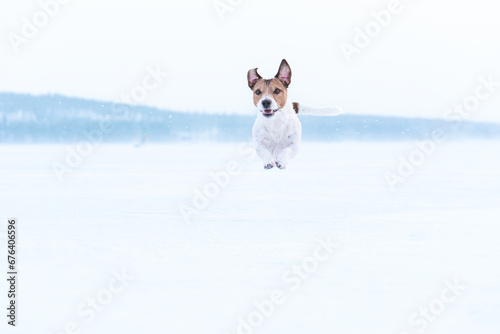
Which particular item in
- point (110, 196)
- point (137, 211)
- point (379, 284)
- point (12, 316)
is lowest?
point (12, 316)

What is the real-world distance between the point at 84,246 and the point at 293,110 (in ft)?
6.97

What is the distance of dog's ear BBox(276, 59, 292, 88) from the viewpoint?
522cm

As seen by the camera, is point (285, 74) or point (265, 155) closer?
point (285, 74)

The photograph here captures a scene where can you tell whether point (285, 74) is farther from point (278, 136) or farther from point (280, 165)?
point (280, 165)

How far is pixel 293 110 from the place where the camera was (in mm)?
6055

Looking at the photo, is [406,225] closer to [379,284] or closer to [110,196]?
[379,284]

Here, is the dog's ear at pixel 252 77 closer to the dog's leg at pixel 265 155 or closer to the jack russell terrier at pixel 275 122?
the jack russell terrier at pixel 275 122

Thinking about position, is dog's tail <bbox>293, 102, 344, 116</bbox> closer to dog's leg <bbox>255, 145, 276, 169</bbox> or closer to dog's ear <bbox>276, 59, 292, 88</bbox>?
dog's leg <bbox>255, 145, 276, 169</bbox>

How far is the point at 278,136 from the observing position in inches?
228

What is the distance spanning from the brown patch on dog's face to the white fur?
0.70ft

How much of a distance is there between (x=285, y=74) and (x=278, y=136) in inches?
25.1

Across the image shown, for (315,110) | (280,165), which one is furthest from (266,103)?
A: (315,110)

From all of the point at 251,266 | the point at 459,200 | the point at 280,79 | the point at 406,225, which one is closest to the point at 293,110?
the point at 280,79

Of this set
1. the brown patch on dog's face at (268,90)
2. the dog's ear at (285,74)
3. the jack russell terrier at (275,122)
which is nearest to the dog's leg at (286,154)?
the jack russell terrier at (275,122)
